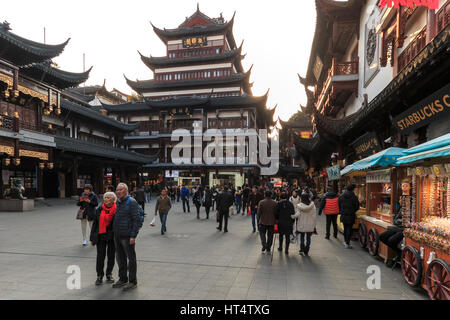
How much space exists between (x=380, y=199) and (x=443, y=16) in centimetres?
475

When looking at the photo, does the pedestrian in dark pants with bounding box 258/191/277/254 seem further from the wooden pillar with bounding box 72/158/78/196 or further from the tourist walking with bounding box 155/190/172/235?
the wooden pillar with bounding box 72/158/78/196

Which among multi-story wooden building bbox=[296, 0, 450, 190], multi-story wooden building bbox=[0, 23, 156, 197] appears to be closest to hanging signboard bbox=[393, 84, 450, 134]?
multi-story wooden building bbox=[296, 0, 450, 190]

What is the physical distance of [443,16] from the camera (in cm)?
614

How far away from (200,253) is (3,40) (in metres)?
16.1

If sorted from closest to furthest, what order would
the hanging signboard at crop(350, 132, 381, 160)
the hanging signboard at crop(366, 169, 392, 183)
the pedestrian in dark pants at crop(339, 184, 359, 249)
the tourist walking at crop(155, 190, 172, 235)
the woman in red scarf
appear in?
1. the woman in red scarf
2. the hanging signboard at crop(366, 169, 392, 183)
3. the pedestrian in dark pants at crop(339, 184, 359, 249)
4. the hanging signboard at crop(350, 132, 381, 160)
5. the tourist walking at crop(155, 190, 172, 235)

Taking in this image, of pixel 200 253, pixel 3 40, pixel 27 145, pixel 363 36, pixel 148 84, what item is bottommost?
pixel 200 253

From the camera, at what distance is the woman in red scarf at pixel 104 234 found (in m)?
4.71

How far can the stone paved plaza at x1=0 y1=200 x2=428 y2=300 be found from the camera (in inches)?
171

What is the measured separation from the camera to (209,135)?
1344 inches

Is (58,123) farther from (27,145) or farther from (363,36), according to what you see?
(363,36)

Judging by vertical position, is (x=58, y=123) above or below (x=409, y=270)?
above

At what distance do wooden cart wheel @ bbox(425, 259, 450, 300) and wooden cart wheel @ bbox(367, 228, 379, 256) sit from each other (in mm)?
2273

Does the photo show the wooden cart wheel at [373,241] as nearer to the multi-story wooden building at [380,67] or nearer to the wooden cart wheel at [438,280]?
the wooden cart wheel at [438,280]
